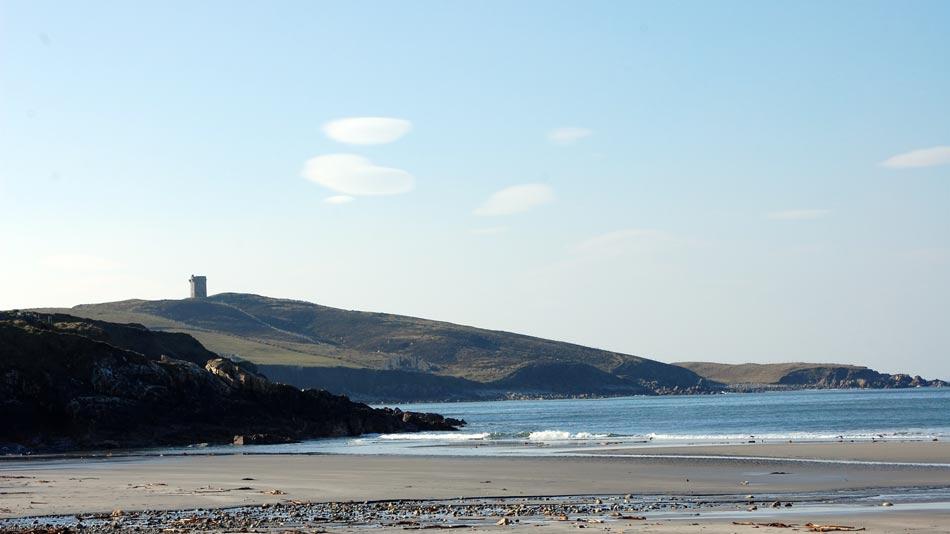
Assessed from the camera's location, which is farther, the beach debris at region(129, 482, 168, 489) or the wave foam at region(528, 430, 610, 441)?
the wave foam at region(528, 430, 610, 441)

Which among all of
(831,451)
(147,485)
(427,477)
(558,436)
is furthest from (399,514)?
(558,436)

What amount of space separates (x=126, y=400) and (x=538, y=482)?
39846mm

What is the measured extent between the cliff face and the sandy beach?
14971mm

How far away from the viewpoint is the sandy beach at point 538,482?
67.5ft

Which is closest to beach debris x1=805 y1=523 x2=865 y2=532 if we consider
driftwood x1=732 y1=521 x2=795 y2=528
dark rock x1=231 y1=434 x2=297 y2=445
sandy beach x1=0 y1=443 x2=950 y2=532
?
driftwood x1=732 y1=521 x2=795 y2=528

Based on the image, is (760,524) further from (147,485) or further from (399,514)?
(147,485)

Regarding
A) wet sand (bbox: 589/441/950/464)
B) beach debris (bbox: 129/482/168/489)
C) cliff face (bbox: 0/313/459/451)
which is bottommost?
wet sand (bbox: 589/441/950/464)

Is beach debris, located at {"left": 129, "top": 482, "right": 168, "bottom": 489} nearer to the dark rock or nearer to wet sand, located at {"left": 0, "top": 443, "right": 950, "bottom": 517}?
wet sand, located at {"left": 0, "top": 443, "right": 950, "bottom": 517}

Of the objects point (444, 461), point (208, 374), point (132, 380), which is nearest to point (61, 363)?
point (132, 380)

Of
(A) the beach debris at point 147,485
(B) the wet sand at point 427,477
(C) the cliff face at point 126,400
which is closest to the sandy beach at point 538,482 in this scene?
(B) the wet sand at point 427,477

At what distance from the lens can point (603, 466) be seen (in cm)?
3462

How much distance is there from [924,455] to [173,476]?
85.1 feet

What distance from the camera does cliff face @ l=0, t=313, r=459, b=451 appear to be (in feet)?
183

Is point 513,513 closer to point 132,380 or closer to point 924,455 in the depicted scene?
point 924,455
